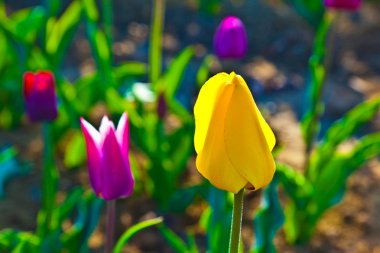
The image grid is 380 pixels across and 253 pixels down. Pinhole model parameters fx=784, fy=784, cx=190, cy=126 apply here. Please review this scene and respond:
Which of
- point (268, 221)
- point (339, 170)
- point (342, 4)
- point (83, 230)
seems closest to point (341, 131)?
point (339, 170)

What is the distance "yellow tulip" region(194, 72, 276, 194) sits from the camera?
0.91 meters

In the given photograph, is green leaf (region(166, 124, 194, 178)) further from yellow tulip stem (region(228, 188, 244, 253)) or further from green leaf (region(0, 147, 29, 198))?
yellow tulip stem (region(228, 188, 244, 253))

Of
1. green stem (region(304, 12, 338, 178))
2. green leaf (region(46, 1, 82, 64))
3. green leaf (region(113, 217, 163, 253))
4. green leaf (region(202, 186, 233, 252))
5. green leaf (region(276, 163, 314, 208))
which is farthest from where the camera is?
green leaf (region(46, 1, 82, 64))

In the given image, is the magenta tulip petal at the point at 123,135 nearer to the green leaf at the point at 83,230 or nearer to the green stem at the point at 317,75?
the green leaf at the point at 83,230

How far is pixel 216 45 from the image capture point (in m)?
1.97

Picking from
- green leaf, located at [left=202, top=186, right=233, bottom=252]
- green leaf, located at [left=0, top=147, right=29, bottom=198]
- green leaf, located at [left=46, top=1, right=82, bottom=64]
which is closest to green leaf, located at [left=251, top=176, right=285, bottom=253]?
green leaf, located at [left=202, top=186, right=233, bottom=252]

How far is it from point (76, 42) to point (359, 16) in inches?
54.9

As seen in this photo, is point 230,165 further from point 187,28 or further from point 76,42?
point 187,28

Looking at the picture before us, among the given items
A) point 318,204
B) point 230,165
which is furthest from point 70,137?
point 230,165

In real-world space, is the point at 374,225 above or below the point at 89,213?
below

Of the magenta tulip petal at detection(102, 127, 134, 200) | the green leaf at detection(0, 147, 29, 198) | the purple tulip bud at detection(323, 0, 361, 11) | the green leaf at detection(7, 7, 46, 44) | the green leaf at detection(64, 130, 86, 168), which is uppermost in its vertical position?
the magenta tulip petal at detection(102, 127, 134, 200)

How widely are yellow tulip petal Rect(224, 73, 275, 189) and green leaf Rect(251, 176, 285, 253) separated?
671 mm

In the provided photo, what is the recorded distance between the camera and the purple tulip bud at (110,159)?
1.23m

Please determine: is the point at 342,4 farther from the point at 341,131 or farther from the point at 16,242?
the point at 16,242
